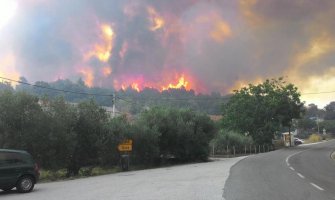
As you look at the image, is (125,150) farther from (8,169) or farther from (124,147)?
(8,169)

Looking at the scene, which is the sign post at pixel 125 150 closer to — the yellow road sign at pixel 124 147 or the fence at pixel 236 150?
the yellow road sign at pixel 124 147

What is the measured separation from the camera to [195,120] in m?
46.3

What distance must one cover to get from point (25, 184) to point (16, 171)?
0.66m

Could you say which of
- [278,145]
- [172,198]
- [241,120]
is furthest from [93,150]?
[278,145]

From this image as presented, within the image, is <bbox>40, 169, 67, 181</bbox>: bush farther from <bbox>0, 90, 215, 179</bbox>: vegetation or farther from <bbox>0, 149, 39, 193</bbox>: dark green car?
<bbox>0, 149, 39, 193</bbox>: dark green car

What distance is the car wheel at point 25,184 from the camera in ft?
63.4

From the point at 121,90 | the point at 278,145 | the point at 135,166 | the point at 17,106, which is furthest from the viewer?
the point at 278,145

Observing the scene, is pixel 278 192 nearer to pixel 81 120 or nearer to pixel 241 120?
pixel 81 120

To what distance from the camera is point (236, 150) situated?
69.7m

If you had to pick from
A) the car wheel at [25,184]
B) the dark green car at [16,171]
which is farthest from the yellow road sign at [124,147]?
the car wheel at [25,184]

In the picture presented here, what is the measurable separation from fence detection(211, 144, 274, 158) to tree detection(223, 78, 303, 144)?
8.25 ft

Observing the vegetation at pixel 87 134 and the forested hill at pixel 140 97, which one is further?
the forested hill at pixel 140 97

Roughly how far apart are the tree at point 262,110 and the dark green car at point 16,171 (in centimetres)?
6297

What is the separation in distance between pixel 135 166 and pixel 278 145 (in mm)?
61889
